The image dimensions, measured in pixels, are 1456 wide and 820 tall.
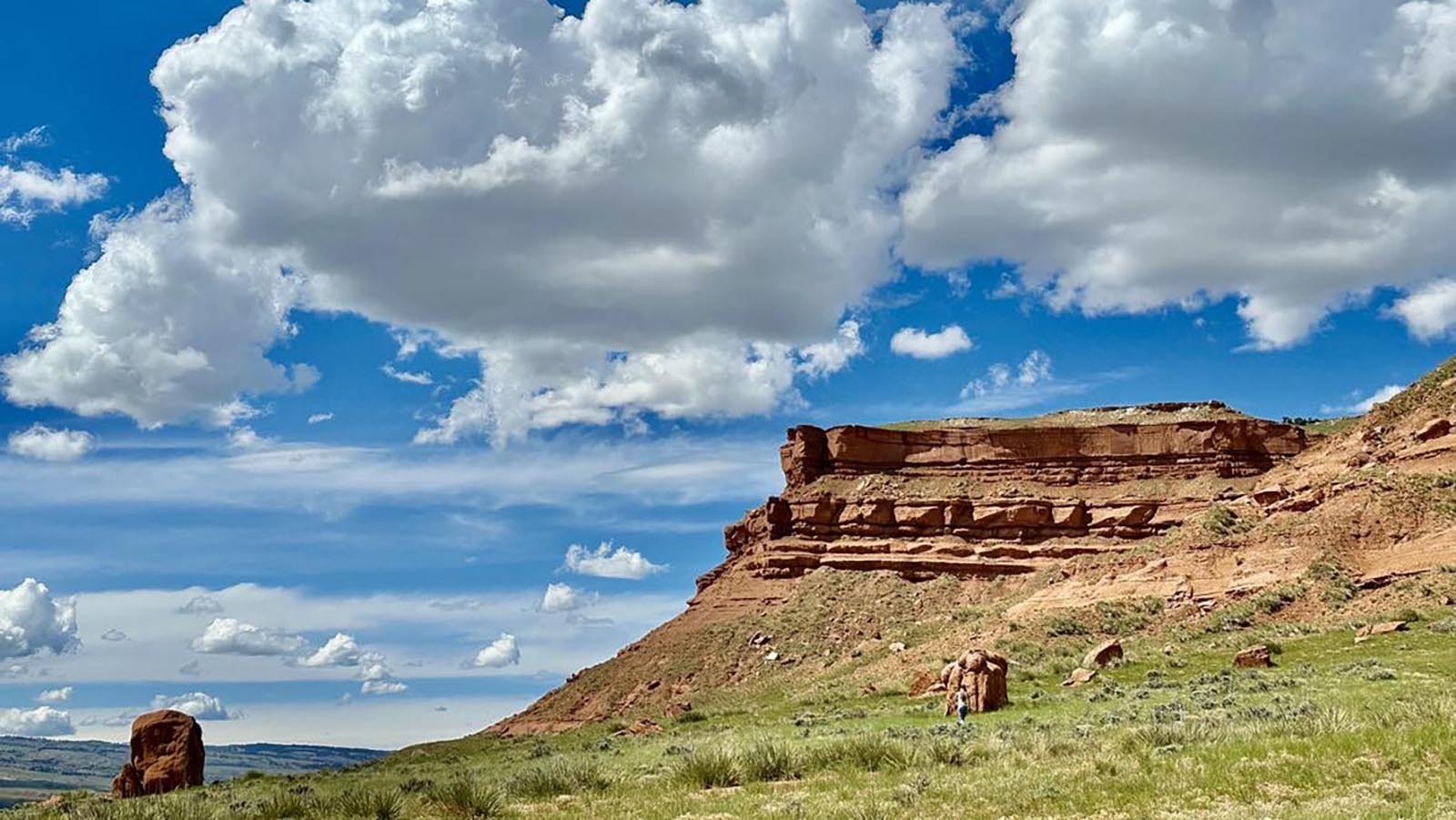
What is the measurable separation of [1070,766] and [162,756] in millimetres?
32733

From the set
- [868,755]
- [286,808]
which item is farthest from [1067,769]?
[286,808]

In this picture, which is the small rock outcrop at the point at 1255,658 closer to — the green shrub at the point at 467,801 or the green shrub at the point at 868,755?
the green shrub at the point at 868,755

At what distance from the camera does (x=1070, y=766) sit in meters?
15.5

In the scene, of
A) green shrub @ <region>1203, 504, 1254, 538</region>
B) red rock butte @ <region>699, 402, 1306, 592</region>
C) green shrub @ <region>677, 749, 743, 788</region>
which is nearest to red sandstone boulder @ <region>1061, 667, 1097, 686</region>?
green shrub @ <region>677, 749, 743, 788</region>

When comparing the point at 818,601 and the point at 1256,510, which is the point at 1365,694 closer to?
the point at 1256,510

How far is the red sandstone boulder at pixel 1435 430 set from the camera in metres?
54.4

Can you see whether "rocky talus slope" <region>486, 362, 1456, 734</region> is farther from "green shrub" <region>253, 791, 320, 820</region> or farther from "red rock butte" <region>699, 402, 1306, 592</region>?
"green shrub" <region>253, 791, 320, 820</region>

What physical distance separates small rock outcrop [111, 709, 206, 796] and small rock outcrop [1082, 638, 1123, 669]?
102 ft

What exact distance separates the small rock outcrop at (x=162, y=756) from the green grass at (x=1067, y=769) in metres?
5.58

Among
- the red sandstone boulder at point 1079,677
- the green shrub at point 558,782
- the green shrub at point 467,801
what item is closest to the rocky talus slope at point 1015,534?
the red sandstone boulder at point 1079,677

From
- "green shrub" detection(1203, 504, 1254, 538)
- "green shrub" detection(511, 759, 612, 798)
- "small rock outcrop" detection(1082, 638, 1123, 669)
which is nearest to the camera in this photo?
"green shrub" detection(511, 759, 612, 798)

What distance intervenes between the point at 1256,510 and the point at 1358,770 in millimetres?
51258

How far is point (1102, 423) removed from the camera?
9650 cm

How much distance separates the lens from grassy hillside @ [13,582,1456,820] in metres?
12.6
